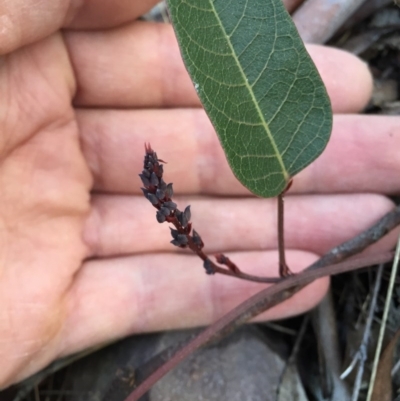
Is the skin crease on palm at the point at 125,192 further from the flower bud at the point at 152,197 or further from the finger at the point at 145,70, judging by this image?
the flower bud at the point at 152,197

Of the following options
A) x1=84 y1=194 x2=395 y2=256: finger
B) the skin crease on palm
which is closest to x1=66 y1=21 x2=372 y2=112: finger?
the skin crease on palm

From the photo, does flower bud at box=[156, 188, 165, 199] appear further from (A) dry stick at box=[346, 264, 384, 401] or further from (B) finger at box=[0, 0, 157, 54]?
(A) dry stick at box=[346, 264, 384, 401]

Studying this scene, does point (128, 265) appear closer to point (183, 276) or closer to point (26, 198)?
point (183, 276)

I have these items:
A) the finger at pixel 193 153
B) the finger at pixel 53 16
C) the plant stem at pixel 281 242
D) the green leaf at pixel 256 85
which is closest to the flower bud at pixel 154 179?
the green leaf at pixel 256 85

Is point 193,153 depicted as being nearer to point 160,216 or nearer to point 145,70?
point 145,70

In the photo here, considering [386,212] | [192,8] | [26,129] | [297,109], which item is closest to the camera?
[192,8]

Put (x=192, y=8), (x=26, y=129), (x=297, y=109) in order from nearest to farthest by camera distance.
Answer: (x=192, y=8) → (x=297, y=109) → (x=26, y=129)

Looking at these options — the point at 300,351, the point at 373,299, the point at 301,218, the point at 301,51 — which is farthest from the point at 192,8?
the point at 300,351
